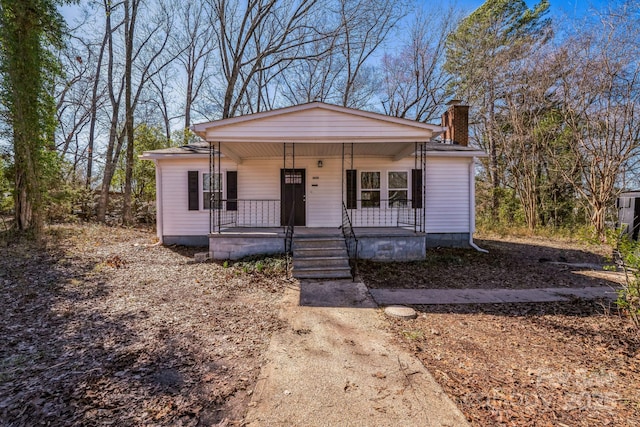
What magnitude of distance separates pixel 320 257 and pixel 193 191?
5.32m

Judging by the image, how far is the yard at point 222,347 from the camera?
2.44 meters

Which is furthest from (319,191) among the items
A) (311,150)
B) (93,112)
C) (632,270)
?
(93,112)

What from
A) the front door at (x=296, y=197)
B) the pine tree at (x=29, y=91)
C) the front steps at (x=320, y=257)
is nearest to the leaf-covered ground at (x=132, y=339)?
the front steps at (x=320, y=257)

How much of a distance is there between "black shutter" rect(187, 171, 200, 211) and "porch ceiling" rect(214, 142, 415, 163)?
157cm

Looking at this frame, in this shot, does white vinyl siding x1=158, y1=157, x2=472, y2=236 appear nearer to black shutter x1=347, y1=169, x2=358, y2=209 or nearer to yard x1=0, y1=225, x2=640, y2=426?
black shutter x1=347, y1=169, x2=358, y2=209

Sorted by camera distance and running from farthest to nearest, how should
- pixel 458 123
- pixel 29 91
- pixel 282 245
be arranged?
pixel 458 123 → pixel 29 91 → pixel 282 245

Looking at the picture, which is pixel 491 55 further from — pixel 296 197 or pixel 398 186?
pixel 296 197

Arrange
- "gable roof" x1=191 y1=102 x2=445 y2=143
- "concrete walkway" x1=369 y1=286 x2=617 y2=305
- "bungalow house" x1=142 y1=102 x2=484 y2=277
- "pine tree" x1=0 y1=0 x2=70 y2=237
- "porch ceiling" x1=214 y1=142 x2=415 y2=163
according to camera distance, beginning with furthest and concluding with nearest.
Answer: "bungalow house" x1=142 y1=102 x2=484 y2=277, "pine tree" x1=0 y1=0 x2=70 y2=237, "porch ceiling" x1=214 y1=142 x2=415 y2=163, "gable roof" x1=191 y1=102 x2=445 y2=143, "concrete walkway" x1=369 y1=286 x2=617 y2=305

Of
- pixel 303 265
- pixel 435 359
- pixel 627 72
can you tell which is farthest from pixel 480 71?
pixel 435 359

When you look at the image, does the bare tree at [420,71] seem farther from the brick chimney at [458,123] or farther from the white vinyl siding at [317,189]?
the white vinyl siding at [317,189]

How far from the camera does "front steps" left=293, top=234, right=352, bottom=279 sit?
21.6ft

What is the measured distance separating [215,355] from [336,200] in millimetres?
7226

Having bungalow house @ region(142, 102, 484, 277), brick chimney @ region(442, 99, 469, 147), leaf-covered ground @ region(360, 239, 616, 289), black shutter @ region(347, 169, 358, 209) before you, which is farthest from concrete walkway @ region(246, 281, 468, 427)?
brick chimney @ region(442, 99, 469, 147)

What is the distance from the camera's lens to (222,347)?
11.4 ft
